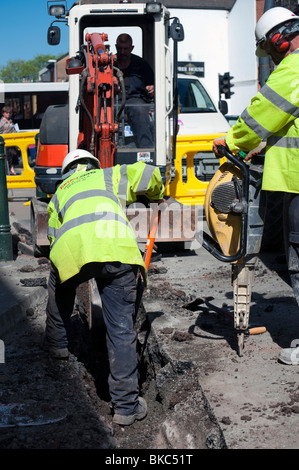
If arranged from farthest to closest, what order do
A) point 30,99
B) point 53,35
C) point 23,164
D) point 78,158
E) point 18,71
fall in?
point 18,71
point 30,99
point 23,164
point 53,35
point 78,158

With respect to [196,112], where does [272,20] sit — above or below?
above

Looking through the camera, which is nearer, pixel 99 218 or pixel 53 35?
pixel 99 218

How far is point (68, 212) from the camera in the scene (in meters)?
4.29

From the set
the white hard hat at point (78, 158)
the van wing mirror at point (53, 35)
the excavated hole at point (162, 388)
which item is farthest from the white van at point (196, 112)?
the white hard hat at point (78, 158)

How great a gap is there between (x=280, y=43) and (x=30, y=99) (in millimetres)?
22982

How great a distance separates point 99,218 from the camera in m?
4.15

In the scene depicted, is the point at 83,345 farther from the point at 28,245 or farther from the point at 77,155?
the point at 28,245

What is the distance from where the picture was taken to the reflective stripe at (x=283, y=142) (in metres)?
4.32

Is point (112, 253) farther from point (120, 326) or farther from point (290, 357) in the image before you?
point (290, 357)

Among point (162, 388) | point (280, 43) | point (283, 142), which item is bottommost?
point (162, 388)

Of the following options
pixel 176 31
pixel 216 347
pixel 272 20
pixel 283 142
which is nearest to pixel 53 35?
pixel 176 31

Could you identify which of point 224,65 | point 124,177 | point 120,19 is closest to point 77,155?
point 124,177

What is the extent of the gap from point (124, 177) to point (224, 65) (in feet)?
109

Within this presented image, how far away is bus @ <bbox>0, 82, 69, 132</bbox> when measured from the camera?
26.0 m
